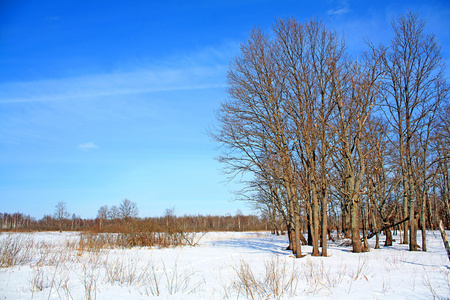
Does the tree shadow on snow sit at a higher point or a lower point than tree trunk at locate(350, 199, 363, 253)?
lower

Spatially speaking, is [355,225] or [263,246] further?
[263,246]

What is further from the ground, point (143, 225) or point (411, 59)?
point (411, 59)

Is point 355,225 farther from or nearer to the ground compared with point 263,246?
farther from the ground

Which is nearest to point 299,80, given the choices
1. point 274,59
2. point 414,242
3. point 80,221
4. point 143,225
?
point 274,59

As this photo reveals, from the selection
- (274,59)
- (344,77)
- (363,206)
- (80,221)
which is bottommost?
(80,221)

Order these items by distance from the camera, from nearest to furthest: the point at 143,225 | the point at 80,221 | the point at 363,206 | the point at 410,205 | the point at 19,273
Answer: the point at 19,273 → the point at 410,205 → the point at 363,206 → the point at 143,225 → the point at 80,221

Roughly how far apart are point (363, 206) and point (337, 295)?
13.8 meters

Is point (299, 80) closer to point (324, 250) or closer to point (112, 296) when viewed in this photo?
point (324, 250)

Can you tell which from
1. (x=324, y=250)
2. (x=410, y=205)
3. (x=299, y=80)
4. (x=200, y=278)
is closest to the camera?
(x=200, y=278)

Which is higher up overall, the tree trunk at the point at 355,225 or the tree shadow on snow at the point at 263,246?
the tree trunk at the point at 355,225

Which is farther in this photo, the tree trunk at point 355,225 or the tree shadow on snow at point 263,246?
the tree shadow on snow at point 263,246

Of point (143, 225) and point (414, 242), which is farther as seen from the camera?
point (143, 225)

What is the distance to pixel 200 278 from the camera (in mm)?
7672

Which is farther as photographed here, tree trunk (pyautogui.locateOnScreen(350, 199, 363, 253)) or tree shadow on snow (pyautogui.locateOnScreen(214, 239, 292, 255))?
tree shadow on snow (pyautogui.locateOnScreen(214, 239, 292, 255))
